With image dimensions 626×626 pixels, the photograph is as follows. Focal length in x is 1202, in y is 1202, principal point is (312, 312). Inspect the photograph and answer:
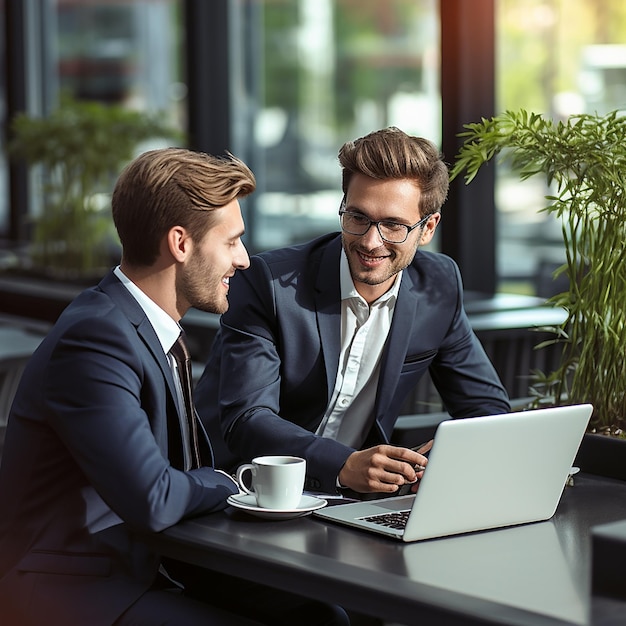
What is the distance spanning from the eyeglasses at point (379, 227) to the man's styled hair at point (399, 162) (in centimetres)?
7

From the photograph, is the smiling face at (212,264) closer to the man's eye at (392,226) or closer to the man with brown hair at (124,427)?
the man with brown hair at (124,427)

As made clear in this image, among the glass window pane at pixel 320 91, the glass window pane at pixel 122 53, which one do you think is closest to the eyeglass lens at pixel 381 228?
the glass window pane at pixel 320 91

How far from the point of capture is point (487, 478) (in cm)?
187

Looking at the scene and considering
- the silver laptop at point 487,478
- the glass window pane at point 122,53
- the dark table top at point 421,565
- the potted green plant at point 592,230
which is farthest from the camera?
the glass window pane at point 122,53

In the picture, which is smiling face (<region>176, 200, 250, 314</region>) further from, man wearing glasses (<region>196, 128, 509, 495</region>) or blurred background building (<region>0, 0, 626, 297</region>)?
blurred background building (<region>0, 0, 626, 297</region>)

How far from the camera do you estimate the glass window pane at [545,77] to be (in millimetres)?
4391

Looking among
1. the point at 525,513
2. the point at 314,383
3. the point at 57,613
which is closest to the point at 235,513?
the point at 57,613

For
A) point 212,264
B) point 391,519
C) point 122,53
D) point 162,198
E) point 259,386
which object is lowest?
point 391,519

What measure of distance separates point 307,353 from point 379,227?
31cm

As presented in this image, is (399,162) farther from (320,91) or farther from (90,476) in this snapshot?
(320,91)

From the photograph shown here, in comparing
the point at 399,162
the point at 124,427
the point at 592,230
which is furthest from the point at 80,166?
the point at 124,427

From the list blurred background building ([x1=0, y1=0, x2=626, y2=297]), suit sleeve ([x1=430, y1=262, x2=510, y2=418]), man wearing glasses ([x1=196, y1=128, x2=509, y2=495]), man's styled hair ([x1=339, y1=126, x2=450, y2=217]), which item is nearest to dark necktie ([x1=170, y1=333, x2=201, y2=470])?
man wearing glasses ([x1=196, y1=128, x2=509, y2=495])

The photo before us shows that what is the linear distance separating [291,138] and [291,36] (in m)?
0.52

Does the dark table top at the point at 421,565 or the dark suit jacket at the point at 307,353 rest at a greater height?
the dark suit jacket at the point at 307,353
